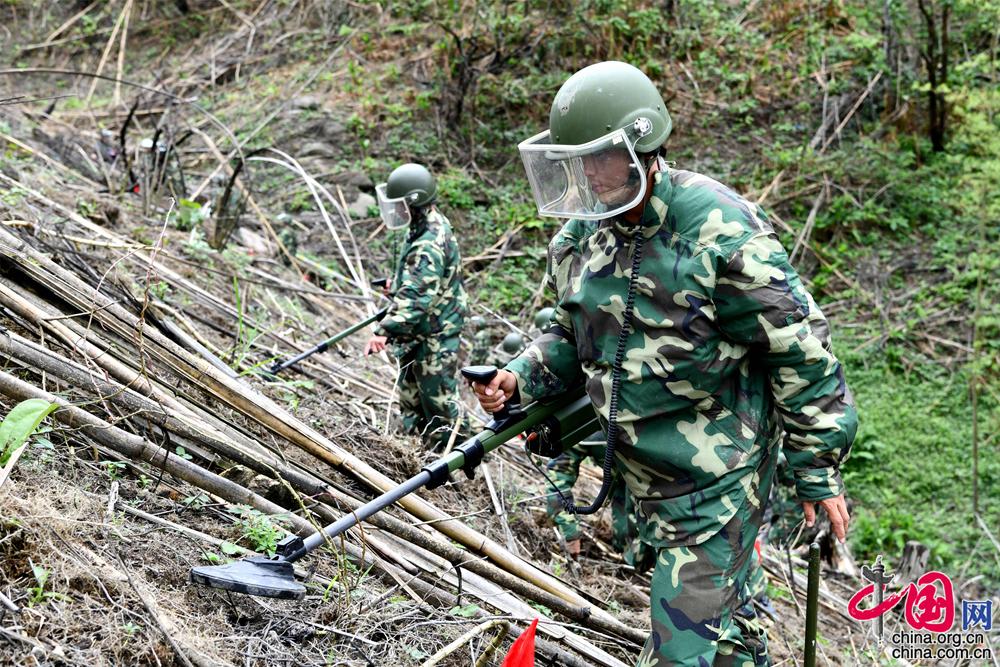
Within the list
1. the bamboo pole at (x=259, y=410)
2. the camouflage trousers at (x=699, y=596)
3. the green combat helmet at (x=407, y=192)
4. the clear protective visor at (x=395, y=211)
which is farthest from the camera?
the clear protective visor at (x=395, y=211)

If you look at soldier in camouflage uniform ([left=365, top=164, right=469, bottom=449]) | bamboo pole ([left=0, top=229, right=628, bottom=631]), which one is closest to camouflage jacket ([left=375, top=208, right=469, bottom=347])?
soldier in camouflage uniform ([left=365, top=164, right=469, bottom=449])

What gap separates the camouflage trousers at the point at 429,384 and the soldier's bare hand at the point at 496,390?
3331 millimetres

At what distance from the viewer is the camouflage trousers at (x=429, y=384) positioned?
20.9 ft

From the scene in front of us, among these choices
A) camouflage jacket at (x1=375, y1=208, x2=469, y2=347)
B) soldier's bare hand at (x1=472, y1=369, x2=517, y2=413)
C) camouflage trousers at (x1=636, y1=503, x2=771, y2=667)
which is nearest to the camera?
camouflage trousers at (x1=636, y1=503, x2=771, y2=667)

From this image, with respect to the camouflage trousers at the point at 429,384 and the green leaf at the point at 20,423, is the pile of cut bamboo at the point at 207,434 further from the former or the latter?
the camouflage trousers at the point at 429,384

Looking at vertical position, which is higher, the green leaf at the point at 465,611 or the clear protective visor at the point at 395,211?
the green leaf at the point at 465,611

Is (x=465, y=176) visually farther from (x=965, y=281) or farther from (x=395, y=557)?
(x=395, y=557)

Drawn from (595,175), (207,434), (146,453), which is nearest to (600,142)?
(595,175)

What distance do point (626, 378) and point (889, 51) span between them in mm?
11609

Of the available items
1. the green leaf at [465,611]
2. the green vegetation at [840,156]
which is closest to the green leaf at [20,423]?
the green leaf at [465,611]

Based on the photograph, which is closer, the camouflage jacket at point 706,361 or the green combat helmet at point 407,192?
the camouflage jacket at point 706,361

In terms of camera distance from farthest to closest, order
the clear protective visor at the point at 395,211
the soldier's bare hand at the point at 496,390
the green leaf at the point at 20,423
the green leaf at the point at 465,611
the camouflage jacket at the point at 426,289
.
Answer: the clear protective visor at the point at 395,211, the camouflage jacket at the point at 426,289, the green leaf at the point at 465,611, the soldier's bare hand at the point at 496,390, the green leaf at the point at 20,423

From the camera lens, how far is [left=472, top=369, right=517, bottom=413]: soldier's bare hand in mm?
2924

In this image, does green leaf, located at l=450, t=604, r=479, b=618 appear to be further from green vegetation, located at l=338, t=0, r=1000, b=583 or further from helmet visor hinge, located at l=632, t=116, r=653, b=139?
green vegetation, located at l=338, t=0, r=1000, b=583
